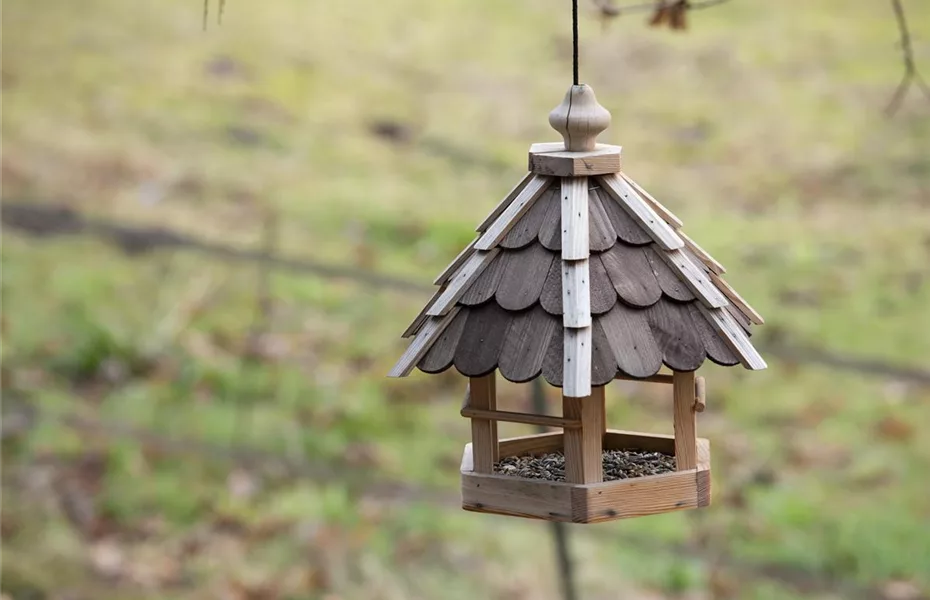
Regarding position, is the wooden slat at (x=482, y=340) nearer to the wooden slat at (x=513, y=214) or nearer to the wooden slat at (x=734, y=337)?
the wooden slat at (x=513, y=214)

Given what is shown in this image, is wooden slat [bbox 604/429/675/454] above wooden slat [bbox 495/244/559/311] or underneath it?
underneath

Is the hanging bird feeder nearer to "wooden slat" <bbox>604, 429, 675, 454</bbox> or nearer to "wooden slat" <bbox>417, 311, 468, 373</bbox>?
"wooden slat" <bbox>417, 311, 468, 373</bbox>

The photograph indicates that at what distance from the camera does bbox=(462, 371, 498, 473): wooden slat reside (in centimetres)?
176

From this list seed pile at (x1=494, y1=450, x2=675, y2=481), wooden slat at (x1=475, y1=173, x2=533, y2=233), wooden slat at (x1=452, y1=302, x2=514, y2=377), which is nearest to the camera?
wooden slat at (x1=452, y1=302, x2=514, y2=377)

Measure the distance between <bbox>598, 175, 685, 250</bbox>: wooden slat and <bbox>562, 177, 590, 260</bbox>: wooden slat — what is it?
0.05m

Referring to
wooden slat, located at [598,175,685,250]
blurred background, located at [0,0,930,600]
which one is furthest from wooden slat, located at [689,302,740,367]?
blurred background, located at [0,0,930,600]

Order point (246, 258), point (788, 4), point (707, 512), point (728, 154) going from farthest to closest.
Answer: point (788, 4) < point (728, 154) < point (246, 258) < point (707, 512)

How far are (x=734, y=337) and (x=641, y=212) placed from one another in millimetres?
246

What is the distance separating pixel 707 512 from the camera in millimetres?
4371

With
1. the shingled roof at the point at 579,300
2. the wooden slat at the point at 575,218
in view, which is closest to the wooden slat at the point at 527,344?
the shingled roof at the point at 579,300

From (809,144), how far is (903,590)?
265 centimetres

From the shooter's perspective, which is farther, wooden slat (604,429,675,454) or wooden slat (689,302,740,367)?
wooden slat (604,429,675,454)

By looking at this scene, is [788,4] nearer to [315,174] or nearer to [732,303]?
[315,174]

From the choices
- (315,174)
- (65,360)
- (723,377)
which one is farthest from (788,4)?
(65,360)
